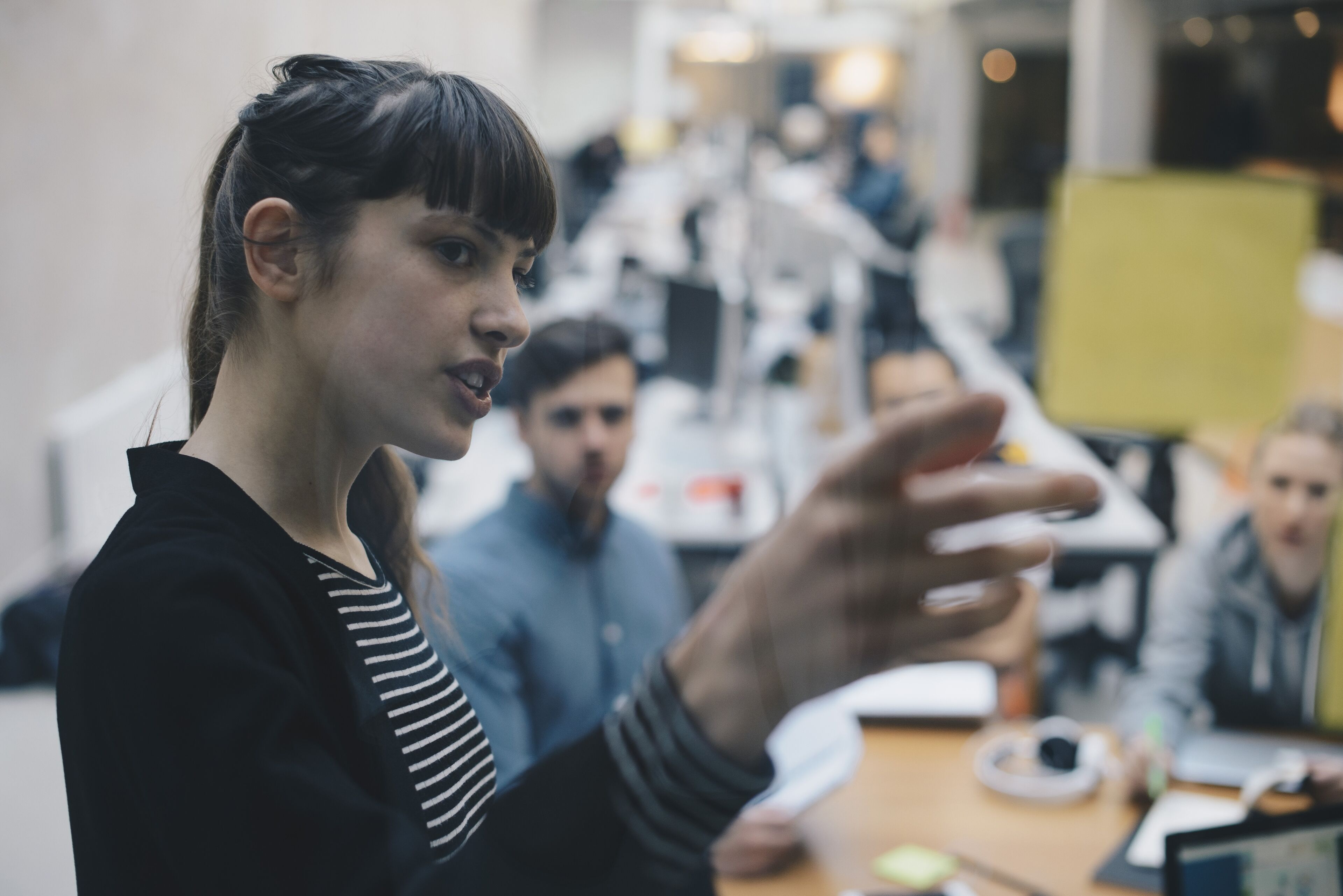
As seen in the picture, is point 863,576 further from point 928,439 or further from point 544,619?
point 544,619

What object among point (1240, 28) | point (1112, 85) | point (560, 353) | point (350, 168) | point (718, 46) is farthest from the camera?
point (1240, 28)

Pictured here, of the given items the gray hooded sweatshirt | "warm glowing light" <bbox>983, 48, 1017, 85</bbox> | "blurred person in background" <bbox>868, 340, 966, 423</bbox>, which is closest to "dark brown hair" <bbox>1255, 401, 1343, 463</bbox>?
the gray hooded sweatshirt

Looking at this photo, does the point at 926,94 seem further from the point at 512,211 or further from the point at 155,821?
the point at 155,821

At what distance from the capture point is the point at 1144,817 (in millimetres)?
1509

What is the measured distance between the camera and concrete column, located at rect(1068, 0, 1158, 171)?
104 centimetres

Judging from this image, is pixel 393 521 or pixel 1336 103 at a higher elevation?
pixel 1336 103

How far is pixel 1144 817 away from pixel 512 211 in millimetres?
1422

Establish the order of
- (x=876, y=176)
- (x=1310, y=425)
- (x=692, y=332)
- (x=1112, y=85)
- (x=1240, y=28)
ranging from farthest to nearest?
(x=876, y=176) < (x=692, y=332) < (x=1310, y=425) < (x=1240, y=28) < (x=1112, y=85)

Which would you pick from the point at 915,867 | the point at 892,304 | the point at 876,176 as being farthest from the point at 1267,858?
the point at 876,176

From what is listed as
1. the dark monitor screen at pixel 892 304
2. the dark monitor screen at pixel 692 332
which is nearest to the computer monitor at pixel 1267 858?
the dark monitor screen at pixel 892 304

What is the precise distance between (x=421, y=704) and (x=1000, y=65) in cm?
80

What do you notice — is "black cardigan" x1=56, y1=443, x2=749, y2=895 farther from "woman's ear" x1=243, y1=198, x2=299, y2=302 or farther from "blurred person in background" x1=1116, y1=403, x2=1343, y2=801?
"blurred person in background" x1=1116, y1=403, x2=1343, y2=801

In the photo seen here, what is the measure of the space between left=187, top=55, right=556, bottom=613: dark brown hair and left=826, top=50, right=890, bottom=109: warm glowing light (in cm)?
71

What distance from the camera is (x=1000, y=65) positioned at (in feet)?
3.22
